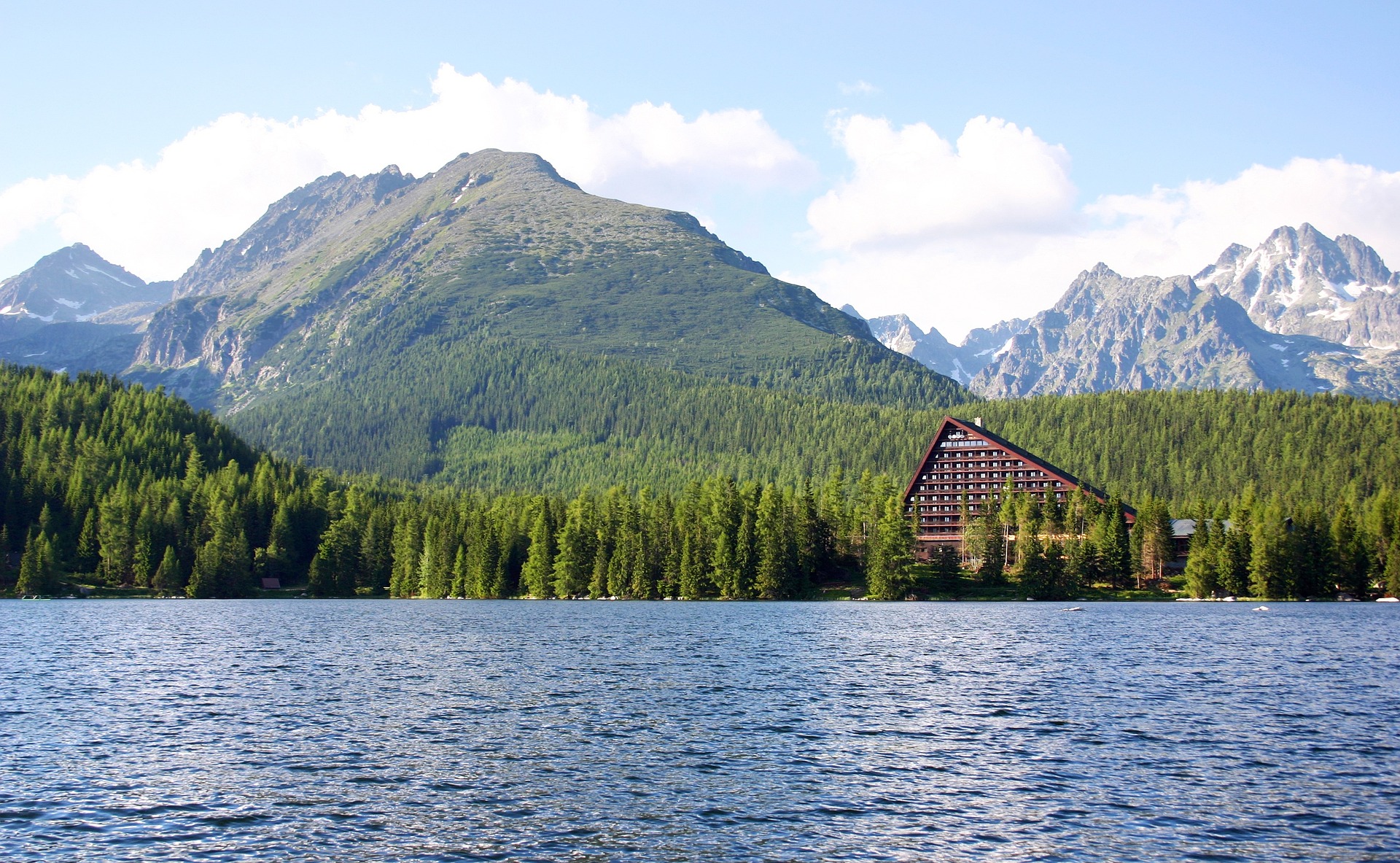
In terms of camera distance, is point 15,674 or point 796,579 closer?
point 15,674

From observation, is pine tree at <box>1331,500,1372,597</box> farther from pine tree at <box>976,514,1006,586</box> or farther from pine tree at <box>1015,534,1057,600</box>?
pine tree at <box>976,514,1006,586</box>

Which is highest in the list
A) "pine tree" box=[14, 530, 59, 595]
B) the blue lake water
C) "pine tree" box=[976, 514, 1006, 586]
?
"pine tree" box=[976, 514, 1006, 586]

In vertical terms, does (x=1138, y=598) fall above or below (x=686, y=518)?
below

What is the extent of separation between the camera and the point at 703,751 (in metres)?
49.4

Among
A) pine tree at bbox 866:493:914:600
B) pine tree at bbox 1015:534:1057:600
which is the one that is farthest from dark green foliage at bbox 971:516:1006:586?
pine tree at bbox 866:493:914:600

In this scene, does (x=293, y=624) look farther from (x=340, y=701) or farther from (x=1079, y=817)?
(x=1079, y=817)

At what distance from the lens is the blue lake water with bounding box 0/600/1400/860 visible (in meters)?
35.3

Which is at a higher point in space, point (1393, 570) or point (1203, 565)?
point (1203, 565)

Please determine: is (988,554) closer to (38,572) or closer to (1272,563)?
(1272,563)

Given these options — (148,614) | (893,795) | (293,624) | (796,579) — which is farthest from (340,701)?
(796,579)

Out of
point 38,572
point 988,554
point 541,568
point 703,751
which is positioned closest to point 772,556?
point 988,554

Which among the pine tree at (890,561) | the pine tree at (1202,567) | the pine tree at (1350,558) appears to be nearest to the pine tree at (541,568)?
the pine tree at (890,561)

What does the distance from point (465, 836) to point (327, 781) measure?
34.3 ft

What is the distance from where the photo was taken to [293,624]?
129750mm
